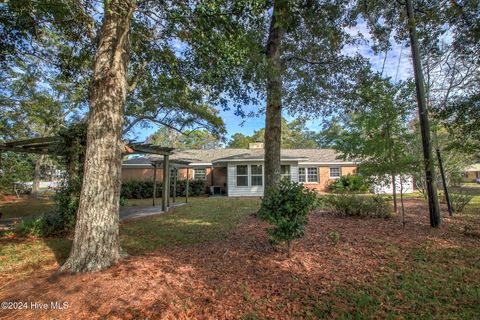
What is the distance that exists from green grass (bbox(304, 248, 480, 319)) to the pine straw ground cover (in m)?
0.01

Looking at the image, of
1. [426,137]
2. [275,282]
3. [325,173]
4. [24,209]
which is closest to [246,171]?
[325,173]

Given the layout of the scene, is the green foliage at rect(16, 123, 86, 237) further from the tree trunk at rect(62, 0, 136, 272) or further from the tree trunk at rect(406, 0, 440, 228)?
the tree trunk at rect(406, 0, 440, 228)

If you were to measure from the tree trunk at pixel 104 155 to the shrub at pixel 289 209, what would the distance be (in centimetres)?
266

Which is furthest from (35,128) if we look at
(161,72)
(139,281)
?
(139,281)

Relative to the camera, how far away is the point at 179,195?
734 inches

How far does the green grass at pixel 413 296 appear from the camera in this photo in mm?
2695

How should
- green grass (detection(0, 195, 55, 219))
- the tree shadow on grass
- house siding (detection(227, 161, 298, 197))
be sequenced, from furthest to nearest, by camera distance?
house siding (detection(227, 161, 298, 197)) → green grass (detection(0, 195, 55, 219)) → the tree shadow on grass

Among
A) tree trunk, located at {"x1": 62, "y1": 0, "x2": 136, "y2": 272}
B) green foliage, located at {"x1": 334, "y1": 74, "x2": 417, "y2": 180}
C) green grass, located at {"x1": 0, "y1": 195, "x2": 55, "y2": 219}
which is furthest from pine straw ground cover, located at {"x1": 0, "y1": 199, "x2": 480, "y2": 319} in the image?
green grass, located at {"x1": 0, "y1": 195, "x2": 55, "y2": 219}

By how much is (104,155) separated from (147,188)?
Answer: 14.7 metres

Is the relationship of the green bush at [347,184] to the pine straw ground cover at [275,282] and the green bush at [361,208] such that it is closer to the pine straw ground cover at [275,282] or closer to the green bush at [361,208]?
the green bush at [361,208]

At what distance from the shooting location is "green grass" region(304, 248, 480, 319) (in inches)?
106

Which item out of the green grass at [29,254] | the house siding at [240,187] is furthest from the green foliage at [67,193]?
the house siding at [240,187]

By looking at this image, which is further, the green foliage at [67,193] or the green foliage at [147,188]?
the green foliage at [147,188]

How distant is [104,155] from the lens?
12.6 ft
